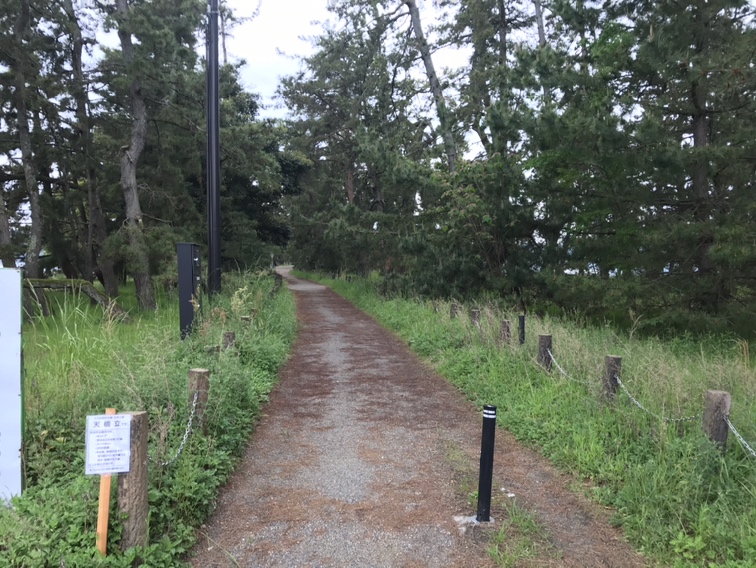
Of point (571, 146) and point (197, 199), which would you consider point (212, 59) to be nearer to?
point (571, 146)

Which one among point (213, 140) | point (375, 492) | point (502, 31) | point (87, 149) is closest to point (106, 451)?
point (375, 492)

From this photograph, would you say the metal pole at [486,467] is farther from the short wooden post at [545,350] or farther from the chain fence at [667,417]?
the short wooden post at [545,350]

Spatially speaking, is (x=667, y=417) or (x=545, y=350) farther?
(x=545, y=350)

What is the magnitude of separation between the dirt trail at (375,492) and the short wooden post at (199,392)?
59 centimetres

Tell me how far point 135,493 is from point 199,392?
1.39 m

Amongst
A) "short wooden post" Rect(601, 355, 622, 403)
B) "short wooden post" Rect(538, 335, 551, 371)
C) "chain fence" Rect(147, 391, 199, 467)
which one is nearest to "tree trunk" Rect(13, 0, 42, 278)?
"chain fence" Rect(147, 391, 199, 467)

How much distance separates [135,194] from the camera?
14836 millimetres

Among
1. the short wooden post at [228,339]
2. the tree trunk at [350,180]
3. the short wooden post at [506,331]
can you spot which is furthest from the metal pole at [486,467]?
the tree trunk at [350,180]

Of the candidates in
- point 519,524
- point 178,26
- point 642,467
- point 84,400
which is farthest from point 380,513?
point 178,26

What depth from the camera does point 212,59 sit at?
30.1 feet

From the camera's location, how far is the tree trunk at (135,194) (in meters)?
14.0

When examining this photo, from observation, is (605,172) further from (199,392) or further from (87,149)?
(87,149)

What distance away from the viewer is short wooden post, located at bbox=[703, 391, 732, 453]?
3.77 m

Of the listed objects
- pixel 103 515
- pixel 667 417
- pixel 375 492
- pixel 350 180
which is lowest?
pixel 375 492
